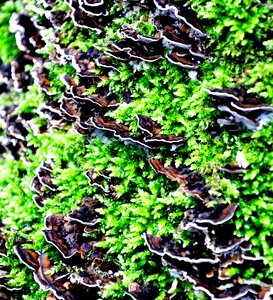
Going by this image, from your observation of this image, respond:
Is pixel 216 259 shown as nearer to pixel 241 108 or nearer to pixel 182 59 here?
pixel 241 108

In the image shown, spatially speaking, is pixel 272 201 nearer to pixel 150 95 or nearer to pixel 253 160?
pixel 253 160

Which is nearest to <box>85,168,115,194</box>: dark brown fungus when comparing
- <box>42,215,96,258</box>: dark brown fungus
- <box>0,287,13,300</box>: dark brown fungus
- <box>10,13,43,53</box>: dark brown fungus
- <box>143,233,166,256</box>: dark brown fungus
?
<box>42,215,96,258</box>: dark brown fungus

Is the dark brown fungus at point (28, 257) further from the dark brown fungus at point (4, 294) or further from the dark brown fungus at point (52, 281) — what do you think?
the dark brown fungus at point (4, 294)

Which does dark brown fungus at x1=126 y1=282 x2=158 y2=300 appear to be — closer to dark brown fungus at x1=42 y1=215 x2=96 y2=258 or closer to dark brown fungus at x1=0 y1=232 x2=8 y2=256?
dark brown fungus at x1=42 y1=215 x2=96 y2=258

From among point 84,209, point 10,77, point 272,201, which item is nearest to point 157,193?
point 84,209

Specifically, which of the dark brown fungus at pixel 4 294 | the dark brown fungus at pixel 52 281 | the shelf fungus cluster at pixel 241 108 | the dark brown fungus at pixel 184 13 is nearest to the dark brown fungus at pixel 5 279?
the dark brown fungus at pixel 4 294

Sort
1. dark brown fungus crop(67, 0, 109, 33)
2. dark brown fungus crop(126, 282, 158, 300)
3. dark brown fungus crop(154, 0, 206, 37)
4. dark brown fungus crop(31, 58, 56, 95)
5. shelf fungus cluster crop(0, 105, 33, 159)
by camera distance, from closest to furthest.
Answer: dark brown fungus crop(126, 282, 158, 300) < dark brown fungus crop(154, 0, 206, 37) < dark brown fungus crop(67, 0, 109, 33) < dark brown fungus crop(31, 58, 56, 95) < shelf fungus cluster crop(0, 105, 33, 159)
